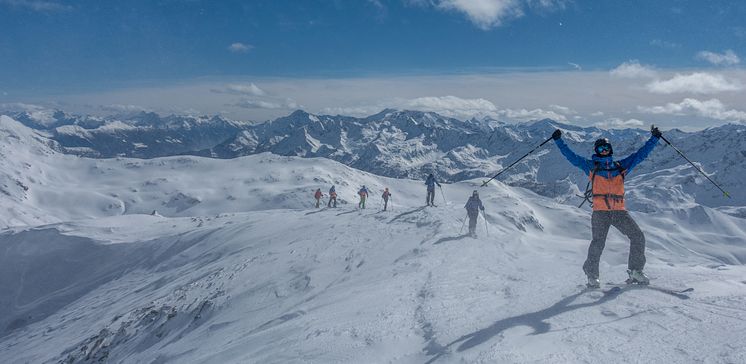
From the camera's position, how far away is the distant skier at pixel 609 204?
338 inches

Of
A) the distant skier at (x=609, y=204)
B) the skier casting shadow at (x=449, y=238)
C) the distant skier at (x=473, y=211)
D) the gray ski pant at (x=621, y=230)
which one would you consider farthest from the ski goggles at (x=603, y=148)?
the distant skier at (x=473, y=211)

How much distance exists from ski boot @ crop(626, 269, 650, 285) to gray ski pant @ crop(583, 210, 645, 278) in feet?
0.30

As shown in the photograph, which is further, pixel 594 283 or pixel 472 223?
pixel 472 223

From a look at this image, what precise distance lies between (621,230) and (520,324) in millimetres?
3054

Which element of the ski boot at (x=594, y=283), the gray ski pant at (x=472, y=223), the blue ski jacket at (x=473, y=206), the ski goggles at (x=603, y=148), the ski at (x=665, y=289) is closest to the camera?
the ski at (x=665, y=289)

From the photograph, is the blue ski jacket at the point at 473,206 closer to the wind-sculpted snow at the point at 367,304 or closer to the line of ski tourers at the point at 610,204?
the wind-sculpted snow at the point at 367,304

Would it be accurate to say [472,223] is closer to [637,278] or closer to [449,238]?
[449,238]

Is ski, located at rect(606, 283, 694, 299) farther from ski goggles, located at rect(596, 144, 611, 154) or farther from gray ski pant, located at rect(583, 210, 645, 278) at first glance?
ski goggles, located at rect(596, 144, 611, 154)

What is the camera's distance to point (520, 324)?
7.27m

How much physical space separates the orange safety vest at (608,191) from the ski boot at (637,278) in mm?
1398

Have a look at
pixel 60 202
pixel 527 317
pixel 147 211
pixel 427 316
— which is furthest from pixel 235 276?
pixel 60 202

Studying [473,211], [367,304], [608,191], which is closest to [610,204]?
[608,191]

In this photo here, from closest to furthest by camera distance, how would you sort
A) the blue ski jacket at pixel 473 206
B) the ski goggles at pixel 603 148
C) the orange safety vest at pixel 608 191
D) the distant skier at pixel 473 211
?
the orange safety vest at pixel 608 191 → the ski goggles at pixel 603 148 → the distant skier at pixel 473 211 → the blue ski jacket at pixel 473 206

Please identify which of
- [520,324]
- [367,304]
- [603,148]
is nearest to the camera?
[520,324]
